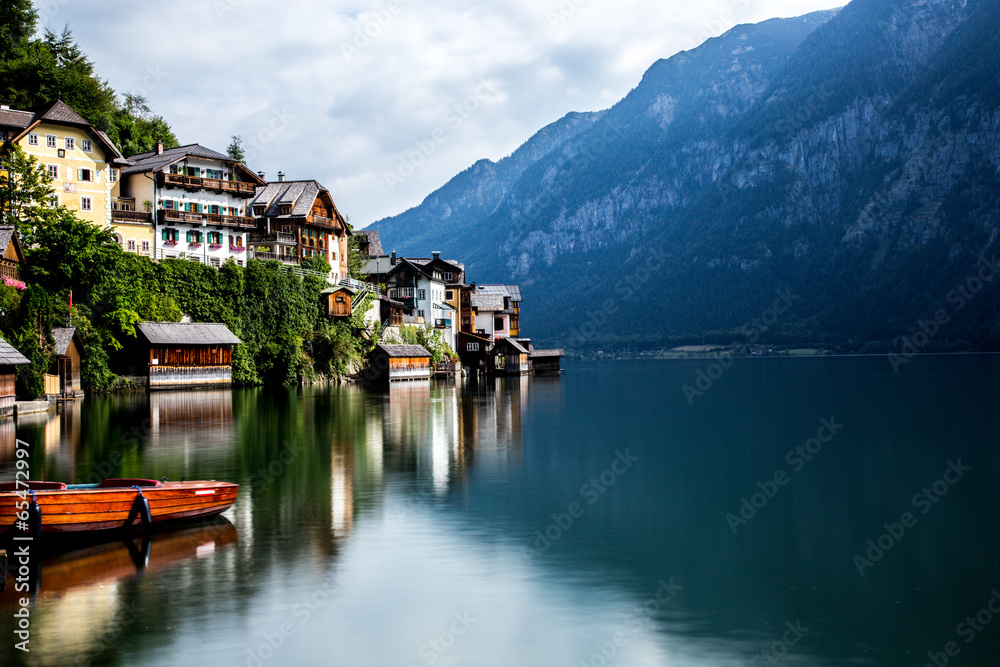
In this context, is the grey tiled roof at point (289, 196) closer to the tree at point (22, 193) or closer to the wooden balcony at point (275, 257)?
the wooden balcony at point (275, 257)

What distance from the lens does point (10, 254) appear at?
54.0 m

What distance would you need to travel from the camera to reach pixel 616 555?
792 inches

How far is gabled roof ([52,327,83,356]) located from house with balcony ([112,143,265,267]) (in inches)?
735

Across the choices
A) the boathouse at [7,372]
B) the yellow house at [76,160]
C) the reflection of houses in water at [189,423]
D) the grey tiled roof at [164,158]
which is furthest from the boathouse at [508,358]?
the boathouse at [7,372]

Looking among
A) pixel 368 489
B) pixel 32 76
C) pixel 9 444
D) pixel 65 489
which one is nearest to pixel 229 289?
pixel 32 76

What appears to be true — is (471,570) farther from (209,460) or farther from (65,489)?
(209,460)

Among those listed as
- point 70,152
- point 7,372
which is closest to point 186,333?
point 70,152

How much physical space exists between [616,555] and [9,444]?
1038 inches

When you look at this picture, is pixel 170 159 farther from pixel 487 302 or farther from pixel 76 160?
pixel 487 302

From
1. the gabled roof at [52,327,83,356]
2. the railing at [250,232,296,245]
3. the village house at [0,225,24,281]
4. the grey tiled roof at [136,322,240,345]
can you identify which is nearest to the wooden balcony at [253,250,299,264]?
the railing at [250,232,296,245]

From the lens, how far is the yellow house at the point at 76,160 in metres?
70.8

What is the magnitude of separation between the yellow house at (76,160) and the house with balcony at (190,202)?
945mm

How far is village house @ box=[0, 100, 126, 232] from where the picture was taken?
231ft

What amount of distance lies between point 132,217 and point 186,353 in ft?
47.4
